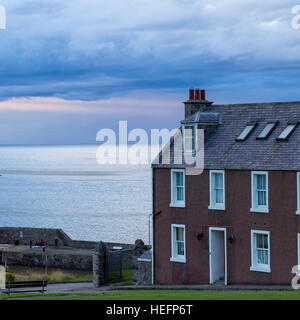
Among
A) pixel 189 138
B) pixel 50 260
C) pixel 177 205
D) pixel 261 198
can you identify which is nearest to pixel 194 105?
pixel 189 138

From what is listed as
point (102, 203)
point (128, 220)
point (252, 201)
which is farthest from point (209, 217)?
point (102, 203)

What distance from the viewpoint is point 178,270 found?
34.3 metres

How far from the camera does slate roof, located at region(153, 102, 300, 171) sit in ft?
102

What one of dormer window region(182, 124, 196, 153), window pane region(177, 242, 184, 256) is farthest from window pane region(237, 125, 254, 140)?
window pane region(177, 242, 184, 256)

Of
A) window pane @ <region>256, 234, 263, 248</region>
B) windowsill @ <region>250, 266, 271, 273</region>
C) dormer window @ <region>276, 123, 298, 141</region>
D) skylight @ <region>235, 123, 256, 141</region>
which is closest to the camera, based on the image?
windowsill @ <region>250, 266, 271, 273</region>

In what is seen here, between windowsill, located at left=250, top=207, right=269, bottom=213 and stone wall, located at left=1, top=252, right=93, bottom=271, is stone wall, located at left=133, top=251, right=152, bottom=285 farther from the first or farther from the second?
stone wall, located at left=1, top=252, right=93, bottom=271

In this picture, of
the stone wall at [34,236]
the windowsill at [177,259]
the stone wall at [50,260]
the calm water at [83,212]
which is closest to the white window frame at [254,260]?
the windowsill at [177,259]

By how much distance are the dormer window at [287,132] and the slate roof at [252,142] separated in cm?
16

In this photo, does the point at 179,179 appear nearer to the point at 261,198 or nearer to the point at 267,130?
the point at 261,198

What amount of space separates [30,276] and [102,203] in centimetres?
9557

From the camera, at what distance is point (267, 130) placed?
32.7m

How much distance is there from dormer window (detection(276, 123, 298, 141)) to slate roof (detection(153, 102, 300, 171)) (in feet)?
0.54

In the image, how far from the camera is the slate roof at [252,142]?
3097 cm
